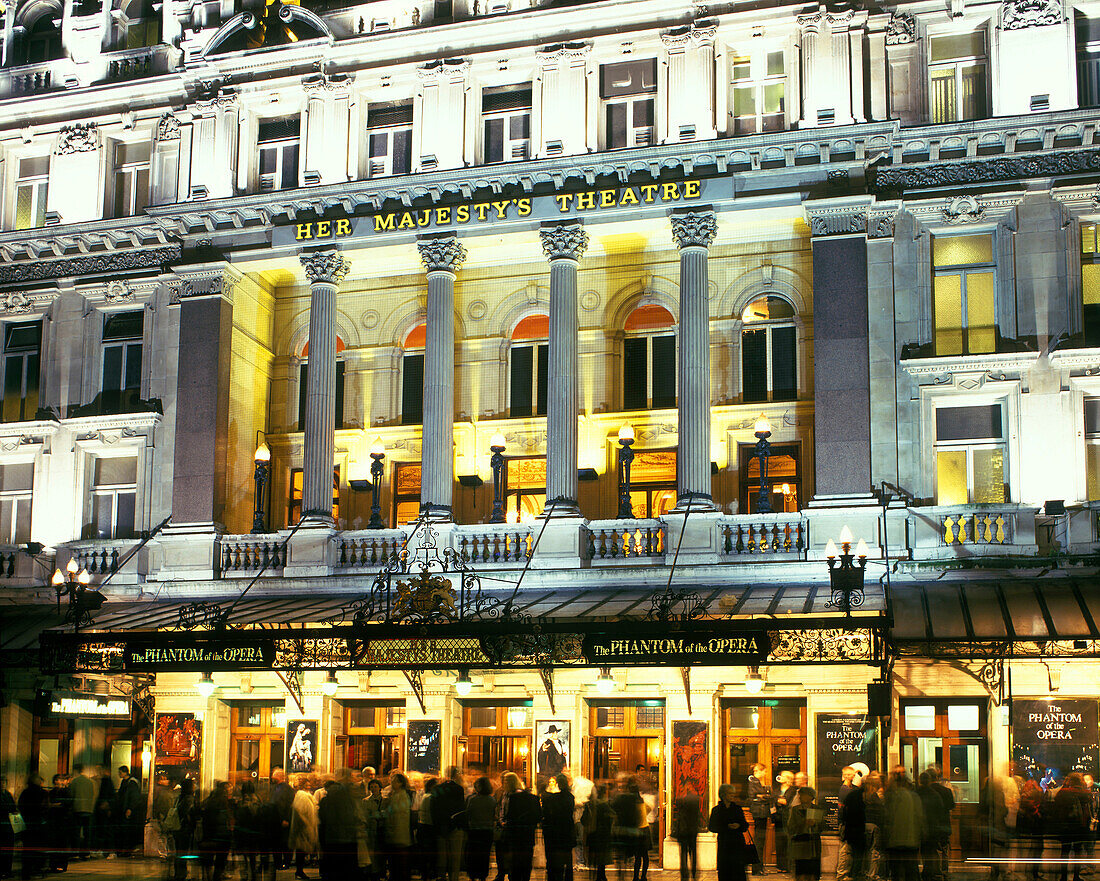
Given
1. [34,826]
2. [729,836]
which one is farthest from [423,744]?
[729,836]

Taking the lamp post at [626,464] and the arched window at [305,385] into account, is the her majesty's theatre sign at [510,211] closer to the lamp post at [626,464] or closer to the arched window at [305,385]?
the arched window at [305,385]

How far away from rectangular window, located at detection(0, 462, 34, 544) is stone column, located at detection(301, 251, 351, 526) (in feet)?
25.2

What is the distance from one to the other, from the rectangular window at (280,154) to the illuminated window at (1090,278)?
19425mm

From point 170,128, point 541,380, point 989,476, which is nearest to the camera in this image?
point 989,476

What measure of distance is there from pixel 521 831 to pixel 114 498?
62.0 ft

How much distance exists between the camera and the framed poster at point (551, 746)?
3025 cm

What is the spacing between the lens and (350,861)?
2019 centimetres

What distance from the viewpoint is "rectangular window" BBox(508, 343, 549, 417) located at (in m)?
35.8

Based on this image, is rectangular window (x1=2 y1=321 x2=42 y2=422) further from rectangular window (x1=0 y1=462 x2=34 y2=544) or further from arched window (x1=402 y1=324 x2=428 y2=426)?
arched window (x1=402 y1=324 x2=428 y2=426)

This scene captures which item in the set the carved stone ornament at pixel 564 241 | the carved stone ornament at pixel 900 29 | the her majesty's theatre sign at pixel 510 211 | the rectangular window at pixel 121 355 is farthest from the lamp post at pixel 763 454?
the rectangular window at pixel 121 355

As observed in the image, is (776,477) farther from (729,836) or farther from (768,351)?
(729,836)

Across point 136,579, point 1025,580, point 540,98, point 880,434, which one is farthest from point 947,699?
point 136,579

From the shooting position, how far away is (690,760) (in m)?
29.5

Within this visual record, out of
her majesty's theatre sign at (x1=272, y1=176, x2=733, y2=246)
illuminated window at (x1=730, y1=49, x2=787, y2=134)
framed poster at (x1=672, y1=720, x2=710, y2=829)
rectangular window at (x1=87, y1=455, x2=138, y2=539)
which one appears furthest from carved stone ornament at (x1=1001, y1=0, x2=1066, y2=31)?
rectangular window at (x1=87, y1=455, x2=138, y2=539)
